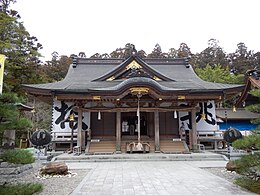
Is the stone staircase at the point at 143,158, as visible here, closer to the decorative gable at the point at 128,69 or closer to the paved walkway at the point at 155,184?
the paved walkway at the point at 155,184

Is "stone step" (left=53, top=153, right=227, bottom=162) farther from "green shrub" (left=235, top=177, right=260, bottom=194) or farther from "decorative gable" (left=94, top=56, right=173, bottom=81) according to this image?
"decorative gable" (left=94, top=56, right=173, bottom=81)

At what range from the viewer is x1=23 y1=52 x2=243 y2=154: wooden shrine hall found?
11.3m

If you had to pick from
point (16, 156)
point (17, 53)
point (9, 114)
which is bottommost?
point (16, 156)

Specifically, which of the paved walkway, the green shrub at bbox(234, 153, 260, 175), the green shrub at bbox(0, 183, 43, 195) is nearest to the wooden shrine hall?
the paved walkway

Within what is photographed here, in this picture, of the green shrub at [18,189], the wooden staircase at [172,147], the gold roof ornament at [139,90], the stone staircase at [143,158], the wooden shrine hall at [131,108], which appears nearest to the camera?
the green shrub at [18,189]

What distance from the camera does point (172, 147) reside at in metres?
11.9

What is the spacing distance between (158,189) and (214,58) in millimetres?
39476

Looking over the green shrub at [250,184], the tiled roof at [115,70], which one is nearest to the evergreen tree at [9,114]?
the green shrub at [250,184]

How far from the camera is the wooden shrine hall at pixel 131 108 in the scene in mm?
11328

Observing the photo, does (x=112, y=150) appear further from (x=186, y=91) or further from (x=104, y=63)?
(x=104, y=63)

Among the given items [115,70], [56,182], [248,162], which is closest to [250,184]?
[248,162]

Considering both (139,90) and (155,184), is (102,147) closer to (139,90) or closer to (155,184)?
(139,90)

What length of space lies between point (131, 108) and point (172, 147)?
10.1 ft

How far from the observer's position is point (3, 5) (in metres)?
14.9
